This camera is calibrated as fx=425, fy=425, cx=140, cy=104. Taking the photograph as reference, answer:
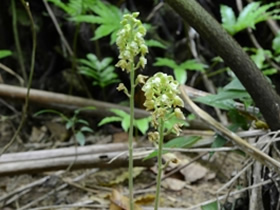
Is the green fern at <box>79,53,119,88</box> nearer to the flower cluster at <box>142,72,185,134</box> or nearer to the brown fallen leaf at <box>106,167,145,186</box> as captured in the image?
the brown fallen leaf at <box>106,167,145,186</box>

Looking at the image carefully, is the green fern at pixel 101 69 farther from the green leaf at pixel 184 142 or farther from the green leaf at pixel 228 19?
the green leaf at pixel 184 142

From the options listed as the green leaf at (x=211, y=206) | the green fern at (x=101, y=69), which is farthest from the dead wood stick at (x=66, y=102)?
the green leaf at (x=211, y=206)

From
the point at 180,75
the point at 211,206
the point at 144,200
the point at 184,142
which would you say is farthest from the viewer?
the point at 180,75

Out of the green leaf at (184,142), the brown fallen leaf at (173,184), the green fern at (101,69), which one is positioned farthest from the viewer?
the green fern at (101,69)

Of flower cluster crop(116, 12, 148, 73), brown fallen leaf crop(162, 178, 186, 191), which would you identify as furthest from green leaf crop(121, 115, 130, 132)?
flower cluster crop(116, 12, 148, 73)

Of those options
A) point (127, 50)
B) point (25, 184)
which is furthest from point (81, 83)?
point (127, 50)

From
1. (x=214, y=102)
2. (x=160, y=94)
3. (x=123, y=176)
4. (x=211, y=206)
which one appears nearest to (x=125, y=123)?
(x=123, y=176)

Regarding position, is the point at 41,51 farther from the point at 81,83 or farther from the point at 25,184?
the point at 25,184

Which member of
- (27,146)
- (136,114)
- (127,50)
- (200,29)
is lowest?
(27,146)

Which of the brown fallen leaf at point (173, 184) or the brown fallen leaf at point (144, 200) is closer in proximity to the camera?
the brown fallen leaf at point (144, 200)

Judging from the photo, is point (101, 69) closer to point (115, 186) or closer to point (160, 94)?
point (115, 186)

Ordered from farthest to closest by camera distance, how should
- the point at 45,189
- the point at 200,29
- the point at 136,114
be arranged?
the point at 136,114, the point at 45,189, the point at 200,29
